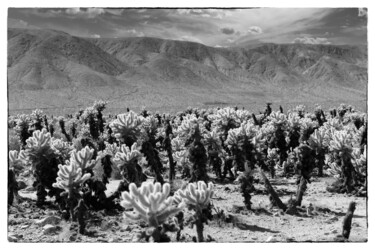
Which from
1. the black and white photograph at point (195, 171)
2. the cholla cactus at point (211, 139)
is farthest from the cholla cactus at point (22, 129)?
the cholla cactus at point (211, 139)

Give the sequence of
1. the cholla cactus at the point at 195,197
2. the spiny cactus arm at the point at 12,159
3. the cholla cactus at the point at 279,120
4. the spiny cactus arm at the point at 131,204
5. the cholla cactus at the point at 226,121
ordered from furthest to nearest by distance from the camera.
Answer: the cholla cactus at the point at 279,120 → the cholla cactus at the point at 226,121 → the spiny cactus arm at the point at 12,159 → the cholla cactus at the point at 195,197 → the spiny cactus arm at the point at 131,204

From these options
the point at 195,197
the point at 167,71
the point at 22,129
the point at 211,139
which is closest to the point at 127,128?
the point at 211,139

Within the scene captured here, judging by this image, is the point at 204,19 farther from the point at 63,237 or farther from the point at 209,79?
the point at 209,79

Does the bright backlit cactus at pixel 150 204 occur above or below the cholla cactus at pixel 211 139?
below

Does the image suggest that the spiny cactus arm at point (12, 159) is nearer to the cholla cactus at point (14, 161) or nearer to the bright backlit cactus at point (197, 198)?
the cholla cactus at point (14, 161)

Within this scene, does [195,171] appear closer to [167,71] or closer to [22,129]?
[22,129]

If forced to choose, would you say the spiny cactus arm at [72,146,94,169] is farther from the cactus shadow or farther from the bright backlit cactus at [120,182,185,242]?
the cactus shadow

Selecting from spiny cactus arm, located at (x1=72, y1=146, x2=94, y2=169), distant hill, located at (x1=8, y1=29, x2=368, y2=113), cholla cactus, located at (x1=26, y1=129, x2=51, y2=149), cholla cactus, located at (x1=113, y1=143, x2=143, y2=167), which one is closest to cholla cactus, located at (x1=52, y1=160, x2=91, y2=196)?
spiny cactus arm, located at (x1=72, y1=146, x2=94, y2=169)
